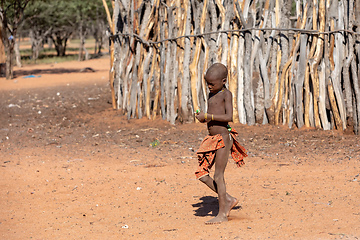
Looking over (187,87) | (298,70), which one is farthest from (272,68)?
(187,87)

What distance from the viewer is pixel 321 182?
15.6ft

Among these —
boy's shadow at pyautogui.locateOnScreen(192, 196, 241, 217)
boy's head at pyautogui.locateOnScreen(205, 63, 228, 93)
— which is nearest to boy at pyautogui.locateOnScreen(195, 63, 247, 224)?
boy's head at pyautogui.locateOnScreen(205, 63, 228, 93)

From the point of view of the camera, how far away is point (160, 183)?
16.5ft

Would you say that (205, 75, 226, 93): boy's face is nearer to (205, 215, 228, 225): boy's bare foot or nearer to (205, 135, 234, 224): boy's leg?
(205, 135, 234, 224): boy's leg

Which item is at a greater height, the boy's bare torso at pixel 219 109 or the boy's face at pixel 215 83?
the boy's face at pixel 215 83

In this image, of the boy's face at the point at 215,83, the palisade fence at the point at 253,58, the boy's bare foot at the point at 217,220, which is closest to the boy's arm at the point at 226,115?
the boy's face at the point at 215,83

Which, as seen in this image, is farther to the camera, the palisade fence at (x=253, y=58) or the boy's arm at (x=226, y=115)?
the palisade fence at (x=253, y=58)

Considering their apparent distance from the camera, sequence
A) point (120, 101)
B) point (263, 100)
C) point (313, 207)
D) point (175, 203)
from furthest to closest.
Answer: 1. point (120, 101)
2. point (263, 100)
3. point (175, 203)
4. point (313, 207)

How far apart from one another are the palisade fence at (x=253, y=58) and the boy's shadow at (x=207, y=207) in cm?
311

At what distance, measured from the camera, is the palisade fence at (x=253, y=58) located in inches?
266

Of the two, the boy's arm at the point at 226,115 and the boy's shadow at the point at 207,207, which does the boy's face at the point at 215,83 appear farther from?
the boy's shadow at the point at 207,207

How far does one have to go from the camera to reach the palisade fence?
676 centimetres

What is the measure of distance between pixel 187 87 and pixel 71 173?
115 inches

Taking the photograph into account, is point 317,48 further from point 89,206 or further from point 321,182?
point 89,206
